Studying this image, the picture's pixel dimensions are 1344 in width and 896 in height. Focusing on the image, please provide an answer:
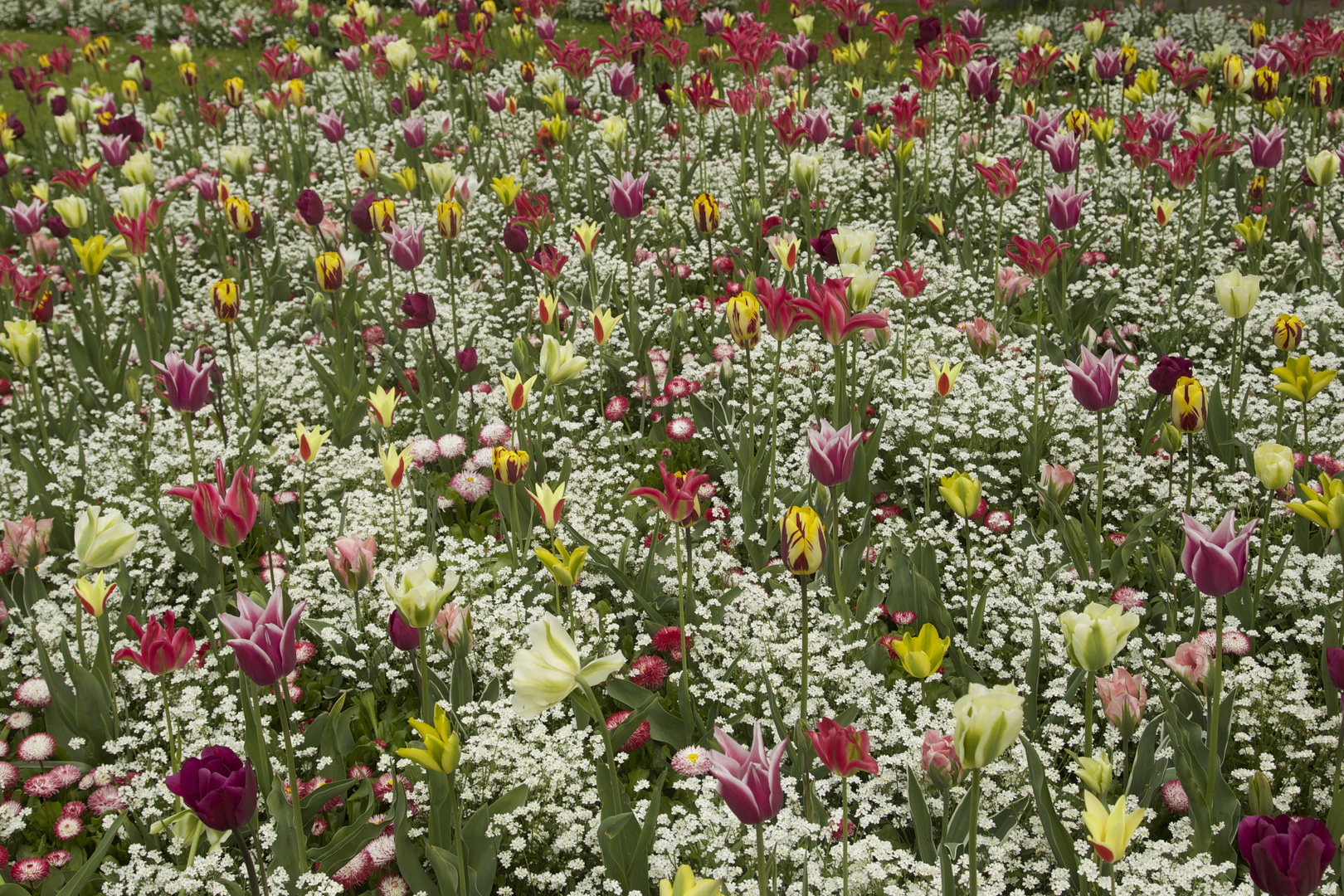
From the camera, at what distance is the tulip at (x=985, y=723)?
148 centimetres

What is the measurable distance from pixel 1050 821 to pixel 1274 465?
109 centimetres

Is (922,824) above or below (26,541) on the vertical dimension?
below

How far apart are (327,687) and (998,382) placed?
2464mm

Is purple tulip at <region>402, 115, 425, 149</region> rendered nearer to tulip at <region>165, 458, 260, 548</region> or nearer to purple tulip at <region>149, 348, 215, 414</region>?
purple tulip at <region>149, 348, 215, 414</region>

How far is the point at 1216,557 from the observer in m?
1.77

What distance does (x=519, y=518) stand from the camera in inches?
123

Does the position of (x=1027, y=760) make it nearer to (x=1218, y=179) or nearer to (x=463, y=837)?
(x=463, y=837)

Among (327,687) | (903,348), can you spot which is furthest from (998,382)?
(327,687)

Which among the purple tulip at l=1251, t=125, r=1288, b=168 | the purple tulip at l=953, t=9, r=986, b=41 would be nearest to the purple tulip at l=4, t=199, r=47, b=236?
the purple tulip at l=953, t=9, r=986, b=41

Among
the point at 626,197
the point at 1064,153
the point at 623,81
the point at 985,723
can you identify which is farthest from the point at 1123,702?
the point at 623,81

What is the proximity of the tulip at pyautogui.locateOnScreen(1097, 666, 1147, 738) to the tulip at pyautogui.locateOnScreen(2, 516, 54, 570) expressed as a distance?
272cm

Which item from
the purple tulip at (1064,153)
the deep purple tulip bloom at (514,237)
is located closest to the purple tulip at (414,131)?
the deep purple tulip bloom at (514,237)

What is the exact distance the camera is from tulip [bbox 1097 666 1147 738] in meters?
2.03

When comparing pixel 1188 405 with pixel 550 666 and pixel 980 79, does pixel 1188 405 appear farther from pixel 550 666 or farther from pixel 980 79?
pixel 980 79
